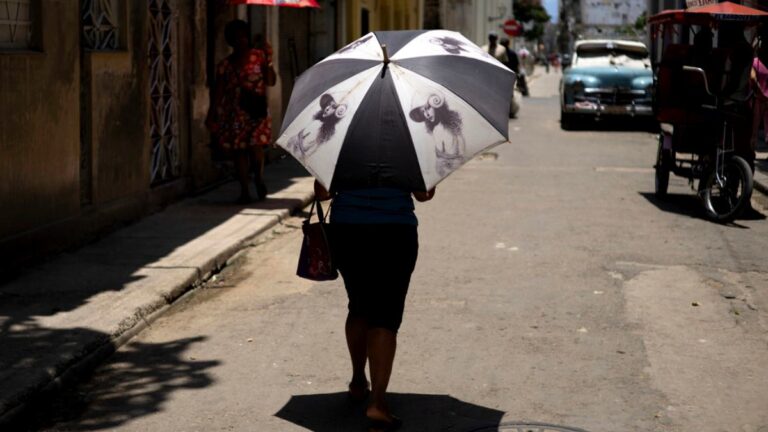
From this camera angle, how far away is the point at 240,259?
10227mm

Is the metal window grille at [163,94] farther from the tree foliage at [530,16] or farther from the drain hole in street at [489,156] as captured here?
the tree foliage at [530,16]

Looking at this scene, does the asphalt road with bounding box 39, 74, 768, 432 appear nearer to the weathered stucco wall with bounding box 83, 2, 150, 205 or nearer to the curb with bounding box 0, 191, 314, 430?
the curb with bounding box 0, 191, 314, 430

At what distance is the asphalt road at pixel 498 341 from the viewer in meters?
5.80

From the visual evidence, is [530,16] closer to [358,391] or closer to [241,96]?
[241,96]

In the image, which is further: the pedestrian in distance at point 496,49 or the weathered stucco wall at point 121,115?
the pedestrian in distance at point 496,49

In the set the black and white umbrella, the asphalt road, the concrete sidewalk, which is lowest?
the asphalt road

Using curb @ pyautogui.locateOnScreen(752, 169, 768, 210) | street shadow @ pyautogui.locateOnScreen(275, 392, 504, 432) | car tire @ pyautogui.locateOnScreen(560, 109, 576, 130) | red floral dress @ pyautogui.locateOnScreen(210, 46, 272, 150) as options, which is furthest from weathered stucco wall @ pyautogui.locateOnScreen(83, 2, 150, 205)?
car tire @ pyautogui.locateOnScreen(560, 109, 576, 130)

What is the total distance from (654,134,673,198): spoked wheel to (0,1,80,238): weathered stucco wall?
6.58 meters

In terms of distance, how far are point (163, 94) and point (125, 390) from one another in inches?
279

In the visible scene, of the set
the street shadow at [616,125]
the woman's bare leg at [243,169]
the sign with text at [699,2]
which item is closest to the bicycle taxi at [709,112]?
the woman's bare leg at [243,169]

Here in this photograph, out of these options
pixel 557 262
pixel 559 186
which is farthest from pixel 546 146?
pixel 557 262

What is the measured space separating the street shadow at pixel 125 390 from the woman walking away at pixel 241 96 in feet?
18.6

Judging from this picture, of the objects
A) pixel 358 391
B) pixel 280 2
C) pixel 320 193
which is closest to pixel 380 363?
pixel 358 391

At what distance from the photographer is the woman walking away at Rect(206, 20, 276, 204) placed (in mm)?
12625
